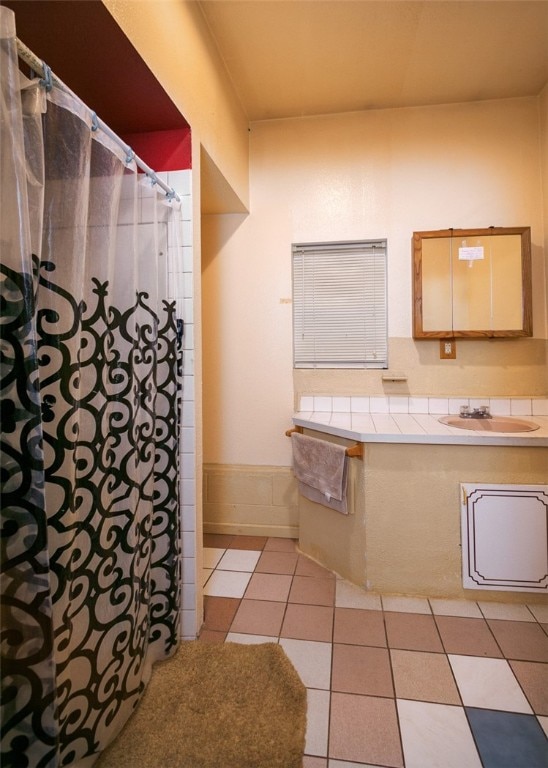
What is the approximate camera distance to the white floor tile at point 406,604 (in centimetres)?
173

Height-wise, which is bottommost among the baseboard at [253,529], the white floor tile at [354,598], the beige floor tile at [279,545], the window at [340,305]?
the white floor tile at [354,598]

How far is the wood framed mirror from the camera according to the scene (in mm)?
2170

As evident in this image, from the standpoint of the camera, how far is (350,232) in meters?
2.37

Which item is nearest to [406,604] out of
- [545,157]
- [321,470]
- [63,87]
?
[321,470]

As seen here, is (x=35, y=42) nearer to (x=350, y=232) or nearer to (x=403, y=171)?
(x=350, y=232)

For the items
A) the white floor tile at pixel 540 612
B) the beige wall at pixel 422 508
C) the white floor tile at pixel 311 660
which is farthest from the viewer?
the beige wall at pixel 422 508

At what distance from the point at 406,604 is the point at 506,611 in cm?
45

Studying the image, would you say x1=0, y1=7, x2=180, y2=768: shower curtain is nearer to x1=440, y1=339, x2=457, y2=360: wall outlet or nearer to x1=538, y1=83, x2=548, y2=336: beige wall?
x1=440, y1=339, x2=457, y2=360: wall outlet

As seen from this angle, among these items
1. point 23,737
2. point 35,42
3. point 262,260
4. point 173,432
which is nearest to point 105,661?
point 23,737

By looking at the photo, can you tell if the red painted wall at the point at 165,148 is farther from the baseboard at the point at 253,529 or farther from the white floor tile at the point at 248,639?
the baseboard at the point at 253,529

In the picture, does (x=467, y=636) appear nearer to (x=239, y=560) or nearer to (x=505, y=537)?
(x=505, y=537)

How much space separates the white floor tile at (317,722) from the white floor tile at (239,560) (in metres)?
0.84

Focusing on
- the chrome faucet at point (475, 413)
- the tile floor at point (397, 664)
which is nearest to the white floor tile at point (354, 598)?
the tile floor at point (397, 664)

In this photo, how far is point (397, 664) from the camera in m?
1.41
